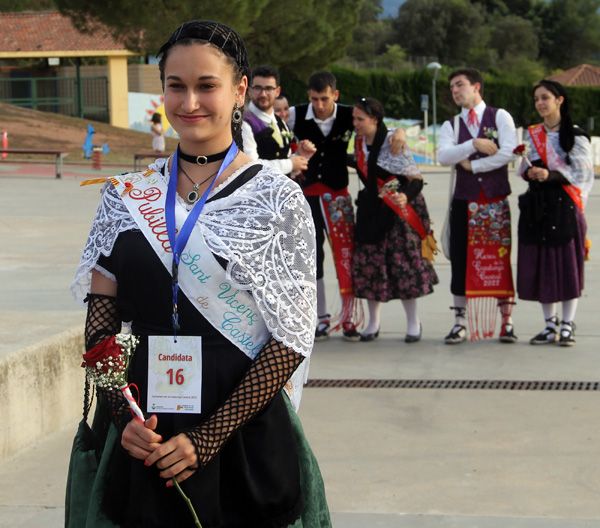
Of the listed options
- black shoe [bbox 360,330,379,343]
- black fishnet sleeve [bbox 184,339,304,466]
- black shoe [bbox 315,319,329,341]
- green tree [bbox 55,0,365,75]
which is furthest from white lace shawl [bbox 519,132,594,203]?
green tree [bbox 55,0,365,75]

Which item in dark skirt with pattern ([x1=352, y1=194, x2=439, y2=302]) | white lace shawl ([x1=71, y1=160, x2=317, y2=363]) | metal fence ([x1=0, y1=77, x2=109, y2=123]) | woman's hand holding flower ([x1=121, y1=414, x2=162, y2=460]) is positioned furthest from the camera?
metal fence ([x1=0, y1=77, x2=109, y2=123])

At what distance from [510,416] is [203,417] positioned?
12.0 ft

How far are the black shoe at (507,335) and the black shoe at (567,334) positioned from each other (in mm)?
305

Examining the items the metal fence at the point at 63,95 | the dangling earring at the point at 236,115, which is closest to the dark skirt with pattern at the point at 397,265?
the dangling earring at the point at 236,115

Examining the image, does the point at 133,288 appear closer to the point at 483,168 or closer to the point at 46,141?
the point at 483,168

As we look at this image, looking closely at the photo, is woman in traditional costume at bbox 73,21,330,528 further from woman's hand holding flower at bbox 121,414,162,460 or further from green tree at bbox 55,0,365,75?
green tree at bbox 55,0,365,75

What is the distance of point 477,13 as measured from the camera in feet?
251

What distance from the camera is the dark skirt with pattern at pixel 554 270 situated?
24.7ft

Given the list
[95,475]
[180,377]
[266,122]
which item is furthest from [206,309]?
[266,122]

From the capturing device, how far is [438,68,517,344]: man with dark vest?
24.5 ft

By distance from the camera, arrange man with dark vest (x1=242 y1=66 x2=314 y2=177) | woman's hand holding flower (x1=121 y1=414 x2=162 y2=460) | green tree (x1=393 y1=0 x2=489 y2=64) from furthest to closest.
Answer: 1. green tree (x1=393 y1=0 x2=489 y2=64)
2. man with dark vest (x1=242 y1=66 x2=314 y2=177)
3. woman's hand holding flower (x1=121 y1=414 x2=162 y2=460)

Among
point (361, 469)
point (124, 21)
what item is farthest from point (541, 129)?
point (124, 21)

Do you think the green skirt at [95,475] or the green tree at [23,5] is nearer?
the green skirt at [95,475]

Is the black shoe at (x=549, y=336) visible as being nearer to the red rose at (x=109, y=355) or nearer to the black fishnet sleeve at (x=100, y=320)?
the black fishnet sleeve at (x=100, y=320)
